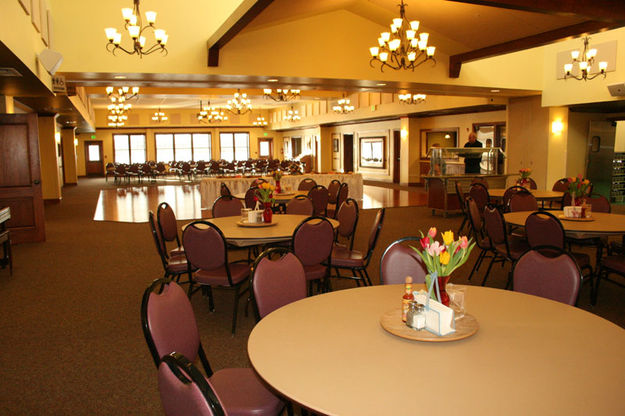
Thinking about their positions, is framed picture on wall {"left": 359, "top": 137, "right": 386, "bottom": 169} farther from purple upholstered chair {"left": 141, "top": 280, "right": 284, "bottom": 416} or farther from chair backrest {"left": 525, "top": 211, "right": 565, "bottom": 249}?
purple upholstered chair {"left": 141, "top": 280, "right": 284, "bottom": 416}

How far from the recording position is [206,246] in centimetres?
367

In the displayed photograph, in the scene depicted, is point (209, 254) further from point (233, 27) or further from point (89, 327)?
point (233, 27)

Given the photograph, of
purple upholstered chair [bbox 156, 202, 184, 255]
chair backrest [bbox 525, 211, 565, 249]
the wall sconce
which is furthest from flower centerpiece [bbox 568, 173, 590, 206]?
the wall sconce

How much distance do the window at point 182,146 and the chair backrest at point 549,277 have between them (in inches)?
1037

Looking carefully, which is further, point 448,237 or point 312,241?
point 312,241

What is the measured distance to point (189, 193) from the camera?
51.6 ft

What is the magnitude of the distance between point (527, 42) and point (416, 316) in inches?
329

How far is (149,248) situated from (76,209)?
19.2ft

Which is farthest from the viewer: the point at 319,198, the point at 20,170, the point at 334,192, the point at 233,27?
the point at 334,192

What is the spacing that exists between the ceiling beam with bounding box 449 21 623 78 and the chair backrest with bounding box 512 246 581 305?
5.52 metres

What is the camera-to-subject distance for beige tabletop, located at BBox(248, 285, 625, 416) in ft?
4.49

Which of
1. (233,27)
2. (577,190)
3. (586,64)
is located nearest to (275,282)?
(577,190)

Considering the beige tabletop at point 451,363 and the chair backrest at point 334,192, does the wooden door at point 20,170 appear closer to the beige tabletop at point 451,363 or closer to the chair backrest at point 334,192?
the chair backrest at point 334,192

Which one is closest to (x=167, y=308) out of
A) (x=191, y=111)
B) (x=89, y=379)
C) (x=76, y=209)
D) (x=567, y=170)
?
(x=89, y=379)
